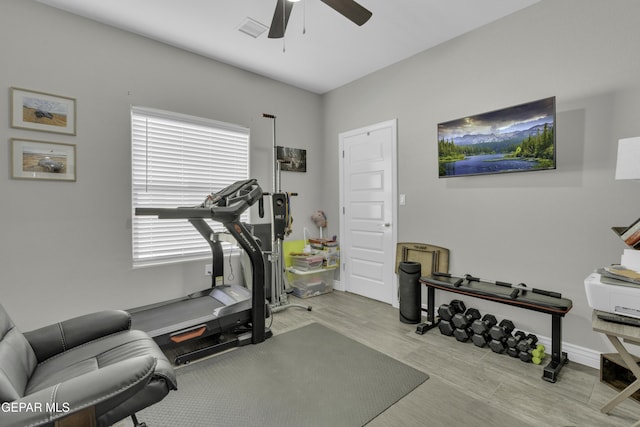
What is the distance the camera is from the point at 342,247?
4.47 meters

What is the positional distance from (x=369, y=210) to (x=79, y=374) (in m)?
3.32

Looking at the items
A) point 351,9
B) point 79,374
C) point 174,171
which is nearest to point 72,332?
point 79,374

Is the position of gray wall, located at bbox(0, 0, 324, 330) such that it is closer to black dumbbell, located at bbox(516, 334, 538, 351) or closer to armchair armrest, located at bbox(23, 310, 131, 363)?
armchair armrest, located at bbox(23, 310, 131, 363)

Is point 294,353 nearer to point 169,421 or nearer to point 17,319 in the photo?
point 169,421

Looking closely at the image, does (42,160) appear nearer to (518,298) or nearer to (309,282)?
(309,282)

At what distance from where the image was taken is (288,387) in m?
2.12

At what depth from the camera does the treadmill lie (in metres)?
2.43

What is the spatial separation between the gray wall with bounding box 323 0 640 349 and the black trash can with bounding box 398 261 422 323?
0.36 meters

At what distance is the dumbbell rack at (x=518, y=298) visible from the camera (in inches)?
87.9

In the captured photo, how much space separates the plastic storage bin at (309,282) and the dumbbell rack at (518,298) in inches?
63.6

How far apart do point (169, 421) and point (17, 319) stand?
6.01 ft

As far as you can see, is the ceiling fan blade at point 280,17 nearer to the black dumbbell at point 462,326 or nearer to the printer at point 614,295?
the printer at point 614,295

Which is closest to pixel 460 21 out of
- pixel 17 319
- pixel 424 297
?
pixel 424 297

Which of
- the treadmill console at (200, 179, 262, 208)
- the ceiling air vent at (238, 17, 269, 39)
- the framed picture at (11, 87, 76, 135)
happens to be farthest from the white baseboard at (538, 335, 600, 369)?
the framed picture at (11, 87, 76, 135)
